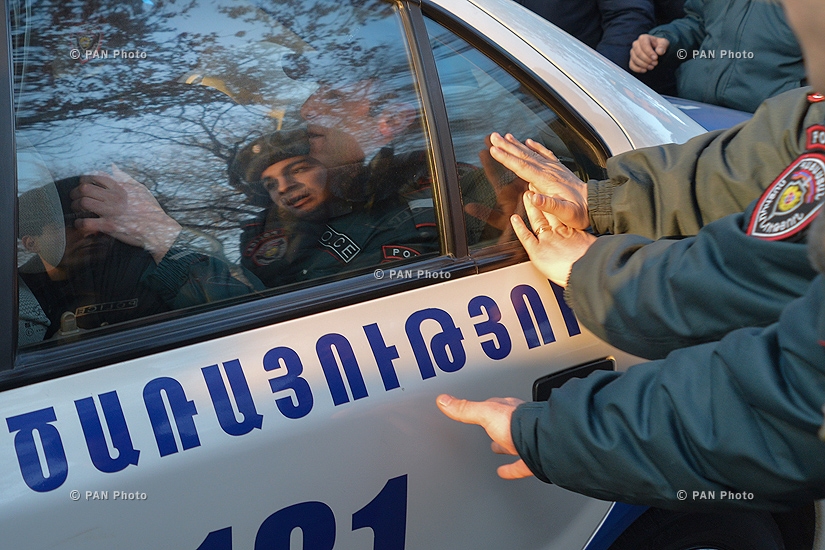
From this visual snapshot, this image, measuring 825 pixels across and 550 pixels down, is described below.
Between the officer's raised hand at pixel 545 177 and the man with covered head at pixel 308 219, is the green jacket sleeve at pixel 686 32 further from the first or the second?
the man with covered head at pixel 308 219

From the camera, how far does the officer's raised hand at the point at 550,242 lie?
1536mm

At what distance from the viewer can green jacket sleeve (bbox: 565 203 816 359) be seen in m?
1.21

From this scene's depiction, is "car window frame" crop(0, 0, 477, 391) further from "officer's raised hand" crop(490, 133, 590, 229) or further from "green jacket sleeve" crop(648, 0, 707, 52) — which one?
"green jacket sleeve" crop(648, 0, 707, 52)

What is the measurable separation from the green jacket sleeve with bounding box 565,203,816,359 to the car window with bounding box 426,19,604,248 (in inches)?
8.7

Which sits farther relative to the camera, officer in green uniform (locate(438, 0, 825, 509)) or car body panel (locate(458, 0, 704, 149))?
car body panel (locate(458, 0, 704, 149))

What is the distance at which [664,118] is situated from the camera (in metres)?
1.96

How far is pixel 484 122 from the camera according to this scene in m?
1.62

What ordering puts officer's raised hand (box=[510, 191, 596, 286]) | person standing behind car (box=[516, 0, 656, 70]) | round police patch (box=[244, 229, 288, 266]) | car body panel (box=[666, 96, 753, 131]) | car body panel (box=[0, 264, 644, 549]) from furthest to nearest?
person standing behind car (box=[516, 0, 656, 70]) → car body panel (box=[666, 96, 753, 131]) → officer's raised hand (box=[510, 191, 596, 286]) → round police patch (box=[244, 229, 288, 266]) → car body panel (box=[0, 264, 644, 549])

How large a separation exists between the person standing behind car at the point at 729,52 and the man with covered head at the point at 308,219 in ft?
7.11

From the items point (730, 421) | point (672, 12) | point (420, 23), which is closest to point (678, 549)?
point (730, 421)

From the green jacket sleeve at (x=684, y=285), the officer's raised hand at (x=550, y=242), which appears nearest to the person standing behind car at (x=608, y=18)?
the officer's raised hand at (x=550, y=242)

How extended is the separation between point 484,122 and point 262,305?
0.62m

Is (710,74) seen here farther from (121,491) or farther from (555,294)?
(121,491)

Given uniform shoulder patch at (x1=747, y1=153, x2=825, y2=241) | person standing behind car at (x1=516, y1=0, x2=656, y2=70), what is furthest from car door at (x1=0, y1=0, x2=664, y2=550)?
person standing behind car at (x1=516, y1=0, x2=656, y2=70)
